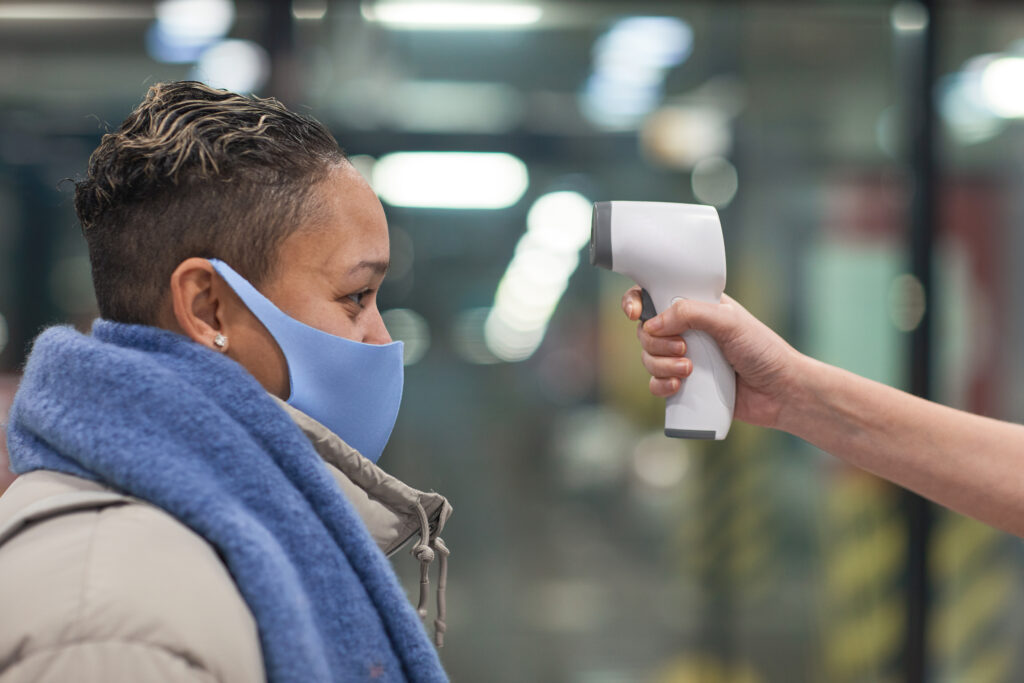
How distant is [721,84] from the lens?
3.14 m

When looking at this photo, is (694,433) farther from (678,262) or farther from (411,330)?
(411,330)

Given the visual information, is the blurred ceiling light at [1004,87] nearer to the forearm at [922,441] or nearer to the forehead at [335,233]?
the forearm at [922,441]

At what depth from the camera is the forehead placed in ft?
3.20

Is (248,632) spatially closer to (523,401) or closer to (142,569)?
(142,569)

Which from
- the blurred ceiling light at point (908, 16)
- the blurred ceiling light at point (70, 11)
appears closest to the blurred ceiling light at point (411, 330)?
the blurred ceiling light at point (70, 11)

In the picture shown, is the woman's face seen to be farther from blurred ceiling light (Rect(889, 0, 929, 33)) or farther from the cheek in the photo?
blurred ceiling light (Rect(889, 0, 929, 33))

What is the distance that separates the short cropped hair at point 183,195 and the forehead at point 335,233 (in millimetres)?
13

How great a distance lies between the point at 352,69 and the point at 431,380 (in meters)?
1.19

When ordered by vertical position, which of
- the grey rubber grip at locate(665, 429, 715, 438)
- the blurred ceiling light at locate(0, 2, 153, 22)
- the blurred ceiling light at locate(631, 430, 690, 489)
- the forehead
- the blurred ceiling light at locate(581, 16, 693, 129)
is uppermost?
the blurred ceiling light at locate(0, 2, 153, 22)

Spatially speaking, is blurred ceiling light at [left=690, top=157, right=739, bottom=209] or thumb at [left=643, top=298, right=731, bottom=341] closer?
thumb at [left=643, top=298, right=731, bottom=341]

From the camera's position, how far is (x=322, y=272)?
99cm

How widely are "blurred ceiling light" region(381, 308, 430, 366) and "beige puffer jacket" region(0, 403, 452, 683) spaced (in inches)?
88.2

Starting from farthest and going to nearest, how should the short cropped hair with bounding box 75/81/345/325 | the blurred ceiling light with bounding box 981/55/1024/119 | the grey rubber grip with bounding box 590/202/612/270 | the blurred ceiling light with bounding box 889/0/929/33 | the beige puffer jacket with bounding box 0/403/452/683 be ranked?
1. the blurred ceiling light with bounding box 981/55/1024/119
2. the blurred ceiling light with bounding box 889/0/929/33
3. the grey rubber grip with bounding box 590/202/612/270
4. the short cropped hair with bounding box 75/81/345/325
5. the beige puffer jacket with bounding box 0/403/452/683

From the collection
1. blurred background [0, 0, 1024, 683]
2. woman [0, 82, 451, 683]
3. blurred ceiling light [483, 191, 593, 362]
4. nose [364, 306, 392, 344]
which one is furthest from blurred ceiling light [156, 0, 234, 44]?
nose [364, 306, 392, 344]
